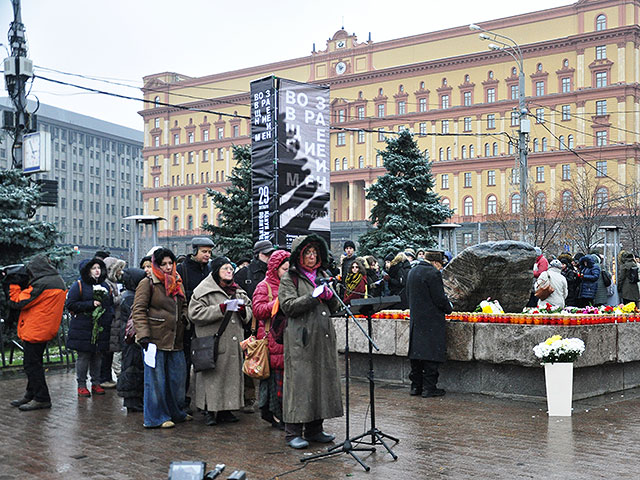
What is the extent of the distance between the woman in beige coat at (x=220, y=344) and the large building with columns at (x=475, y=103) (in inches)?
2096

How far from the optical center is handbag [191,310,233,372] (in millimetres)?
8461

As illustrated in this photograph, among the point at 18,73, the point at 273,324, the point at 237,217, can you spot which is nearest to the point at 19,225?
the point at 18,73

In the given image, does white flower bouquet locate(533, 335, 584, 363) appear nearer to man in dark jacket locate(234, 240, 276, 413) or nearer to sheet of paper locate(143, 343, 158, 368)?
man in dark jacket locate(234, 240, 276, 413)

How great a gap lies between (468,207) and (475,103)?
9.88m

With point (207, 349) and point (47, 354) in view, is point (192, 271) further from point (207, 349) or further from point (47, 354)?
point (47, 354)

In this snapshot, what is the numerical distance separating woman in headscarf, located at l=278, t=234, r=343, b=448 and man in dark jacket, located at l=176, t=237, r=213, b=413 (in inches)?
85.0

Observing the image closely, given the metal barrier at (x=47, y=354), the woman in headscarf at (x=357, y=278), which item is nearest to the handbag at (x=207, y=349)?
the metal barrier at (x=47, y=354)

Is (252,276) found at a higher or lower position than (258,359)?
higher

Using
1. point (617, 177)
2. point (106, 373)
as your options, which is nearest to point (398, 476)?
point (106, 373)

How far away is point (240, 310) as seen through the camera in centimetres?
877

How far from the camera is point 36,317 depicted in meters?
9.81

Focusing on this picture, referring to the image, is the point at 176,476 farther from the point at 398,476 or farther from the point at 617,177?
the point at 617,177

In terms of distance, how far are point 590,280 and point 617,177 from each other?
55.9 meters

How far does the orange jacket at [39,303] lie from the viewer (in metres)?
9.78
